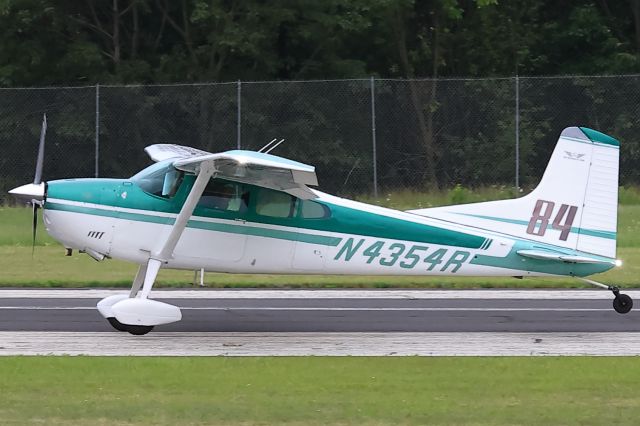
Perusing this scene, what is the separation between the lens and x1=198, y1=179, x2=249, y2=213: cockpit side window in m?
14.2

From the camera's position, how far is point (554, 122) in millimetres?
28250

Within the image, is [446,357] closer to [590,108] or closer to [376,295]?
[376,295]

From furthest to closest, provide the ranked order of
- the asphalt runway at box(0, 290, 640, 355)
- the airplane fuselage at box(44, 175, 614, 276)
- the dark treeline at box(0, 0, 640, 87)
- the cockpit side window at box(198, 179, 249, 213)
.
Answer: the dark treeline at box(0, 0, 640, 87)
the cockpit side window at box(198, 179, 249, 213)
the airplane fuselage at box(44, 175, 614, 276)
the asphalt runway at box(0, 290, 640, 355)

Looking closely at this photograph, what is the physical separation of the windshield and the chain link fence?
44.0 ft

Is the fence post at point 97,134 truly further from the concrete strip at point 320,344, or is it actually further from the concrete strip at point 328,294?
the concrete strip at point 320,344

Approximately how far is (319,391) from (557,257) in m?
4.56

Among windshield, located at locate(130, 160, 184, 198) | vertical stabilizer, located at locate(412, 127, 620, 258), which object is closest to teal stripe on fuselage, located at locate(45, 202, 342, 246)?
windshield, located at locate(130, 160, 184, 198)

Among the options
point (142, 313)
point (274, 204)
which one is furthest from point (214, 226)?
point (142, 313)

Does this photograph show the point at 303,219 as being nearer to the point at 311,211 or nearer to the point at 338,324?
the point at 311,211

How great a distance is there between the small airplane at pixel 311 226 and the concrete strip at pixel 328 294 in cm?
300

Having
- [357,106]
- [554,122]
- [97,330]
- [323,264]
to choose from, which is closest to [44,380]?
[97,330]

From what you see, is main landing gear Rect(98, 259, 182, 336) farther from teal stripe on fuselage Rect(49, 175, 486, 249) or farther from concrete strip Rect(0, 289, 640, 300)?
concrete strip Rect(0, 289, 640, 300)

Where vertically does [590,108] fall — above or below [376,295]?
above

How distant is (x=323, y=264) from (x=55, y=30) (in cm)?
2145
